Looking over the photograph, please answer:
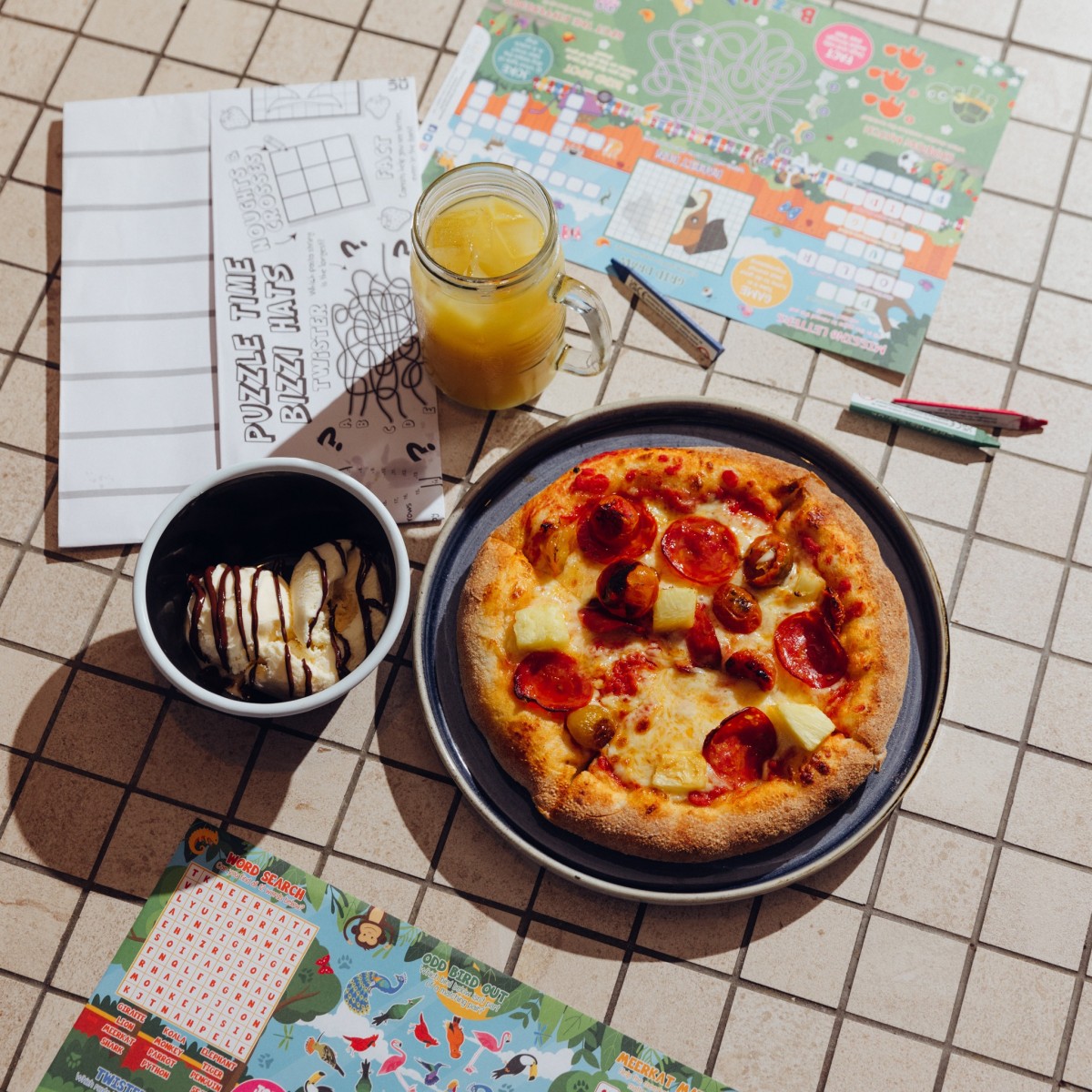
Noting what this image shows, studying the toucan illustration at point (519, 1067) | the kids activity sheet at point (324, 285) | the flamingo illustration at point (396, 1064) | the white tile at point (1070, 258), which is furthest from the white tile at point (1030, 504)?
the flamingo illustration at point (396, 1064)

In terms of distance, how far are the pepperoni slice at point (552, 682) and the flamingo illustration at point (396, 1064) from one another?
44cm

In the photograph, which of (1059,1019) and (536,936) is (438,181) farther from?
(1059,1019)

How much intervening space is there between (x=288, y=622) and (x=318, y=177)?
669mm

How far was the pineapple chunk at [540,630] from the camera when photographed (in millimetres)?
1161

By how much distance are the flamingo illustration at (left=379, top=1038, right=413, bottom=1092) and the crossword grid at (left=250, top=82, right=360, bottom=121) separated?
1245 mm

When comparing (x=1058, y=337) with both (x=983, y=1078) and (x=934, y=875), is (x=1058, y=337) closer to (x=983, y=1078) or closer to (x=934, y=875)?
(x=934, y=875)

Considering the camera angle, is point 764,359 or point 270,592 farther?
point 764,359

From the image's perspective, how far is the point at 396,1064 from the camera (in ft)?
3.87

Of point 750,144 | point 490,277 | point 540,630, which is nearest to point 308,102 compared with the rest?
point 490,277

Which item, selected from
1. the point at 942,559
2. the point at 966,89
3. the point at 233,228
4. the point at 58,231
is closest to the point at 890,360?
the point at 942,559

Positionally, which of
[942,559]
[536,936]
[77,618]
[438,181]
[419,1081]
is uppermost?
[438,181]

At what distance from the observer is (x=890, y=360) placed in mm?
1368

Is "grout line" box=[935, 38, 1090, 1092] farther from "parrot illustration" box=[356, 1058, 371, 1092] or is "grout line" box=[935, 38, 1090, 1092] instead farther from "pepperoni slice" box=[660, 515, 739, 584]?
"parrot illustration" box=[356, 1058, 371, 1092]

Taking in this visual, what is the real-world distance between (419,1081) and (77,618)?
2.35 feet
